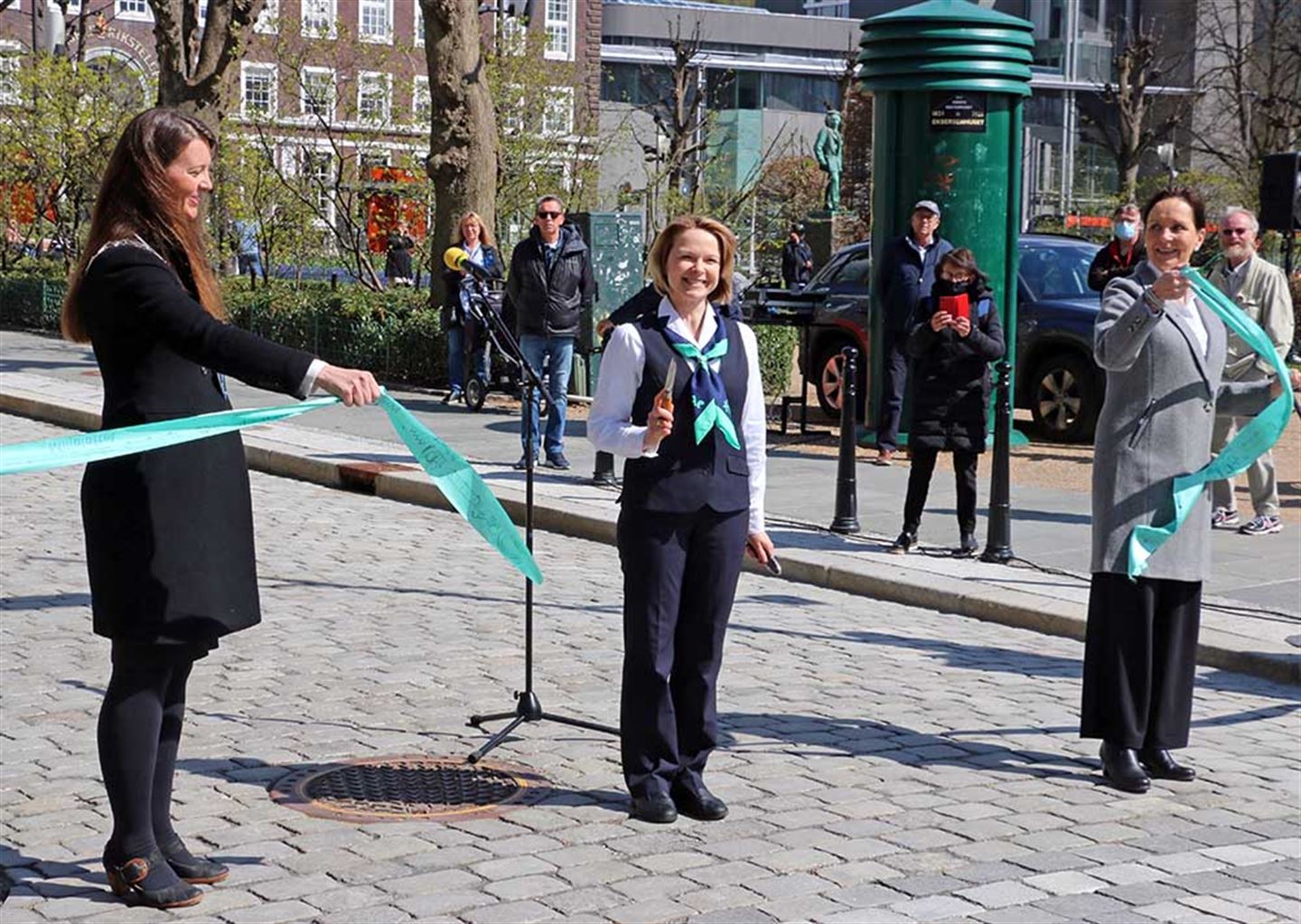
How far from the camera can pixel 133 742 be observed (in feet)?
16.8

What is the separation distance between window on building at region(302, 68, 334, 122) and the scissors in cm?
1959

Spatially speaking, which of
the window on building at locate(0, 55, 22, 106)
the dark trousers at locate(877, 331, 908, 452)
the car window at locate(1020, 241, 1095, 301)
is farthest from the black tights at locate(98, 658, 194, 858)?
the window on building at locate(0, 55, 22, 106)

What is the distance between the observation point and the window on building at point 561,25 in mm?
65188

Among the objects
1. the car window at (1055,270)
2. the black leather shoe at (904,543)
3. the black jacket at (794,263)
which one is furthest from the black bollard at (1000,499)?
the black jacket at (794,263)

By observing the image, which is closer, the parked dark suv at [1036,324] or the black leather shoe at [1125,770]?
the black leather shoe at [1125,770]

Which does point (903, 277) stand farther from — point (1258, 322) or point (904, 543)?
point (904, 543)

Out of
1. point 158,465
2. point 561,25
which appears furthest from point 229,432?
point 561,25

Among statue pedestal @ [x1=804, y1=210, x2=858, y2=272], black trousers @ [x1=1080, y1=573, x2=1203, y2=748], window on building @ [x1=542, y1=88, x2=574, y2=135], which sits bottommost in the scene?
black trousers @ [x1=1080, y1=573, x2=1203, y2=748]

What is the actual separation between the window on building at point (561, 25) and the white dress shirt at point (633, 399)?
2367 inches

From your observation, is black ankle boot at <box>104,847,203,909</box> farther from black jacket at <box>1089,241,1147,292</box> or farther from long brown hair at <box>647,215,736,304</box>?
black jacket at <box>1089,241,1147,292</box>

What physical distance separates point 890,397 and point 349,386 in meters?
10.8

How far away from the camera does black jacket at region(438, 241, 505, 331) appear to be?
18.8 m

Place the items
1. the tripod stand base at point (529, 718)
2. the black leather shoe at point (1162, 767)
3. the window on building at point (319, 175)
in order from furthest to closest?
the window on building at point (319, 175), the tripod stand base at point (529, 718), the black leather shoe at point (1162, 767)

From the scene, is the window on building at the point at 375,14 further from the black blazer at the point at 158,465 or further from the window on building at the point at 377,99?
the black blazer at the point at 158,465
